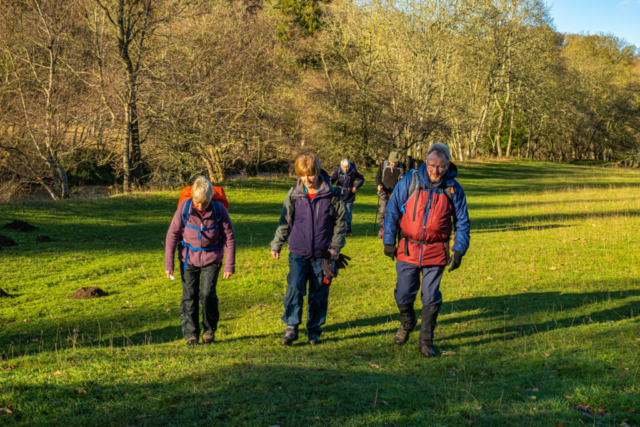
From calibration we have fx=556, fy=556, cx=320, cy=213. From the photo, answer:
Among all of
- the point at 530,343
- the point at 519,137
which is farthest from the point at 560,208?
the point at 519,137

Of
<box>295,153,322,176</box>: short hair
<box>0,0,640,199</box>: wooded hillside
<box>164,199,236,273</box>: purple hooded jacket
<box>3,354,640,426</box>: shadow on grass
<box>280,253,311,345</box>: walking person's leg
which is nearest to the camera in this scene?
<box>3,354,640,426</box>: shadow on grass

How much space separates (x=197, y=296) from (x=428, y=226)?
3022mm

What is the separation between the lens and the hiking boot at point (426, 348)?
6316 mm

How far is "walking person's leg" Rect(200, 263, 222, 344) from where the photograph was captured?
6785 mm

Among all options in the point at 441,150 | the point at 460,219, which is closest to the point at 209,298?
the point at 460,219

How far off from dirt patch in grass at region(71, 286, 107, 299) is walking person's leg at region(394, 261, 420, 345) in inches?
226

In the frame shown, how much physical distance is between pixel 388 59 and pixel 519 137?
36.9 metres

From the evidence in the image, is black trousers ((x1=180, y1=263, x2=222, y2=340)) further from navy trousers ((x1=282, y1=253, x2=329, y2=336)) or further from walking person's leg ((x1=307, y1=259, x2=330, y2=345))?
walking person's leg ((x1=307, y1=259, x2=330, y2=345))

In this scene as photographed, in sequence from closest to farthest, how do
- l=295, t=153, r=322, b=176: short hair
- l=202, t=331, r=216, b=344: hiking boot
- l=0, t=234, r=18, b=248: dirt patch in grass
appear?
1. l=295, t=153, r=322, b=176: short hair
2. l=202, t=331, r=216, b=344: hiking boot
3. l=0, t=234, r=18, b=248: dirt patch in grass

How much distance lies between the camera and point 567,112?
67000mm

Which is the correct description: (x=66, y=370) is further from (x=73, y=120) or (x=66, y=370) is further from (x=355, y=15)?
(x=355, y=15)

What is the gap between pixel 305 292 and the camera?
6.92 meters

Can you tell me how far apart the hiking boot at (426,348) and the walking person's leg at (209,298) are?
2553 mm

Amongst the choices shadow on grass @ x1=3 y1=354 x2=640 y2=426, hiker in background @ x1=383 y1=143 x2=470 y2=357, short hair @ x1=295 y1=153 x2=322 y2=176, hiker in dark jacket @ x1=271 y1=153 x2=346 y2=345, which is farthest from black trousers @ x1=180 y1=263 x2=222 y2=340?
hiker in background @ x1=383 y1=143 x2=470 y2=357
